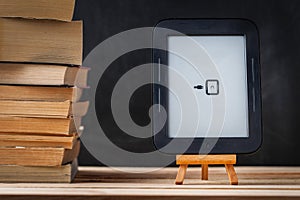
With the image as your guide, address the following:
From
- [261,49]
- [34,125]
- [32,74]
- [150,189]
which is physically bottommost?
[150,189]

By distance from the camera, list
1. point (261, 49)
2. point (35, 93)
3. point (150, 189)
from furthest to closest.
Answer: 1. point (261, 49)
2. point (35, 93)
3. point (150, 189)

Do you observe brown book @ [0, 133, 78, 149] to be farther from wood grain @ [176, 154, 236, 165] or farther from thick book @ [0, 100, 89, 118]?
wood grain @ [176, 154, 236, 165]

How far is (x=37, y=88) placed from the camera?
0.90 m

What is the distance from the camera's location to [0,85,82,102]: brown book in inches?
35.3

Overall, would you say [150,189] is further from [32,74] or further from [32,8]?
[32,8]

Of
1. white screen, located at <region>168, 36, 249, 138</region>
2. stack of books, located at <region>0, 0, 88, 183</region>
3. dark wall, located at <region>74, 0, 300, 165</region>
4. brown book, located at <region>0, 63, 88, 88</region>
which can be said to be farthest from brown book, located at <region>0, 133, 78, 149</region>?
dark wall, located at <region>74, 0, 300, 165</region>

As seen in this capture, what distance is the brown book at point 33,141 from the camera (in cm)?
88

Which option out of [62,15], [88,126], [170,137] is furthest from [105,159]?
[62,15]

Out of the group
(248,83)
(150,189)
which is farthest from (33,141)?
(248,83)

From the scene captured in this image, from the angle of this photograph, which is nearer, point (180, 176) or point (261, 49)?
point (180, 176)

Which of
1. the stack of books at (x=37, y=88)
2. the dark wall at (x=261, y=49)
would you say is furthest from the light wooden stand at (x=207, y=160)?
the dark wall at (x=261, y=49)

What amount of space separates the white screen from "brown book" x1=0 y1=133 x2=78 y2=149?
9.0 inches

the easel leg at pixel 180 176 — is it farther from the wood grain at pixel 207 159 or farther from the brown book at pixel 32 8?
the brown book at pixel 32 8

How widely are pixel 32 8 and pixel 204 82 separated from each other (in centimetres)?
41
